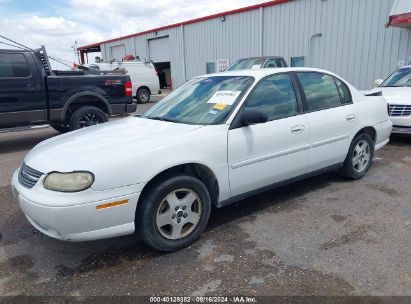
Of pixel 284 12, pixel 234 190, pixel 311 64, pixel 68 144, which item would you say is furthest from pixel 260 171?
pixel 284 12

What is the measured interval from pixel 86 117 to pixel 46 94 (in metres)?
0.93

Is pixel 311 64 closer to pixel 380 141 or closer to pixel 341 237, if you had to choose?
pixel 380 141

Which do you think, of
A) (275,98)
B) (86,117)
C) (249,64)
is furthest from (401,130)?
(86,117)

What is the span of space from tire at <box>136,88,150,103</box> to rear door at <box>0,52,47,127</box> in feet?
32.8

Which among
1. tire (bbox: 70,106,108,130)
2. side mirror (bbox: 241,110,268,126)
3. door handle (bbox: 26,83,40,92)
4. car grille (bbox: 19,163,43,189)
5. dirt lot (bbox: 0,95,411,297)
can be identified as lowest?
dirt lot (bbox: 0,95,411,297)

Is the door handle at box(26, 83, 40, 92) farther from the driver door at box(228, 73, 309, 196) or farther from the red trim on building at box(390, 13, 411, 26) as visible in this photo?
the red trim on building at box(390, 13, 411, 26)

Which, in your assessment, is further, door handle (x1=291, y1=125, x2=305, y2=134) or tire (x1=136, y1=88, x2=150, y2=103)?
tire (x1=136, y1=88, x2=150, y2=103)

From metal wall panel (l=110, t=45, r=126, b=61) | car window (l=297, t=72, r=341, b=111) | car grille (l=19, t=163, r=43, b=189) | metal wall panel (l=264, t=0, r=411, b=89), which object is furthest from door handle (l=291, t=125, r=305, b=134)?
metal wall panel (l=110, t=45, r=126, b=61)

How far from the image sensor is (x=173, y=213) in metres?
3.09

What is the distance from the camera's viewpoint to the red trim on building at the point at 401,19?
10820 millimetres

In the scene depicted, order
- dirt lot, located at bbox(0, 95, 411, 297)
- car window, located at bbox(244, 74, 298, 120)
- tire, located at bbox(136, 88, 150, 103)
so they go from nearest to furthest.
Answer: dirt lot, located at bbox(0, 95, 411, 297), car window, located at bbox(244, 74, 298, 120), tire, located at bbox(136, 88, 150, 103)

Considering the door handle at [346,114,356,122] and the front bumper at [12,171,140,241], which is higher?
the door handle at [346,114,356,122]

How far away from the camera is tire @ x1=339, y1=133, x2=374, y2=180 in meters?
4.68

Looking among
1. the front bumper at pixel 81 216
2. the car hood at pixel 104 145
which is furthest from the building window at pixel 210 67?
the front bumper at pixel 81 216
